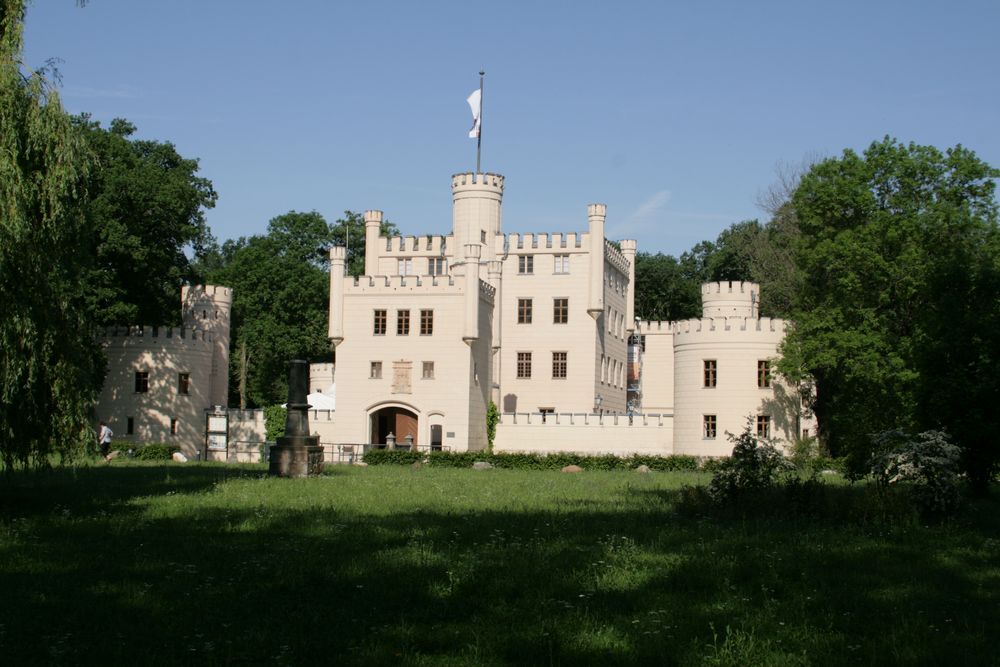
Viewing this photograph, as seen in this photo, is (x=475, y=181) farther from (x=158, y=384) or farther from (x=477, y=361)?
(x=158, y=384)

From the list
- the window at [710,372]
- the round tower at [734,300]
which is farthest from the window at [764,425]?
the round tower at [734,300]

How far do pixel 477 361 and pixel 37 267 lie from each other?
3473cm

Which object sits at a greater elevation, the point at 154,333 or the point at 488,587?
the point at 154,333

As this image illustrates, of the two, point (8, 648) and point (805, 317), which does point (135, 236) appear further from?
point (8, 648)

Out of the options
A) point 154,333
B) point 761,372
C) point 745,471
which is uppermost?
point 154,333

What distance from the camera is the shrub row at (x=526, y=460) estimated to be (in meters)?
44.4

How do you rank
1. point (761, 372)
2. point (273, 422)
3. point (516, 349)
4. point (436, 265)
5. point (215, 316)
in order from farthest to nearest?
point (436, 265), point (516, 349), point (215, 316), point (273, 422), point (761, 372)

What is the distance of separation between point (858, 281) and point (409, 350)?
767 inches

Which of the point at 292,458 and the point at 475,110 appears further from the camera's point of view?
the point at 475,110

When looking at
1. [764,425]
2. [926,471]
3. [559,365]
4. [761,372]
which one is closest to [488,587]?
[926,471]

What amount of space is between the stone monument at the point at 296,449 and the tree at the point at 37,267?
33.8 feet

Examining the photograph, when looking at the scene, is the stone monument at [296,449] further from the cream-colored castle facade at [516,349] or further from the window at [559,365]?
the window at [559,365]

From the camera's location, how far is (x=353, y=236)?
7356cm

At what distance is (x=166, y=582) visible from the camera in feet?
38.9
